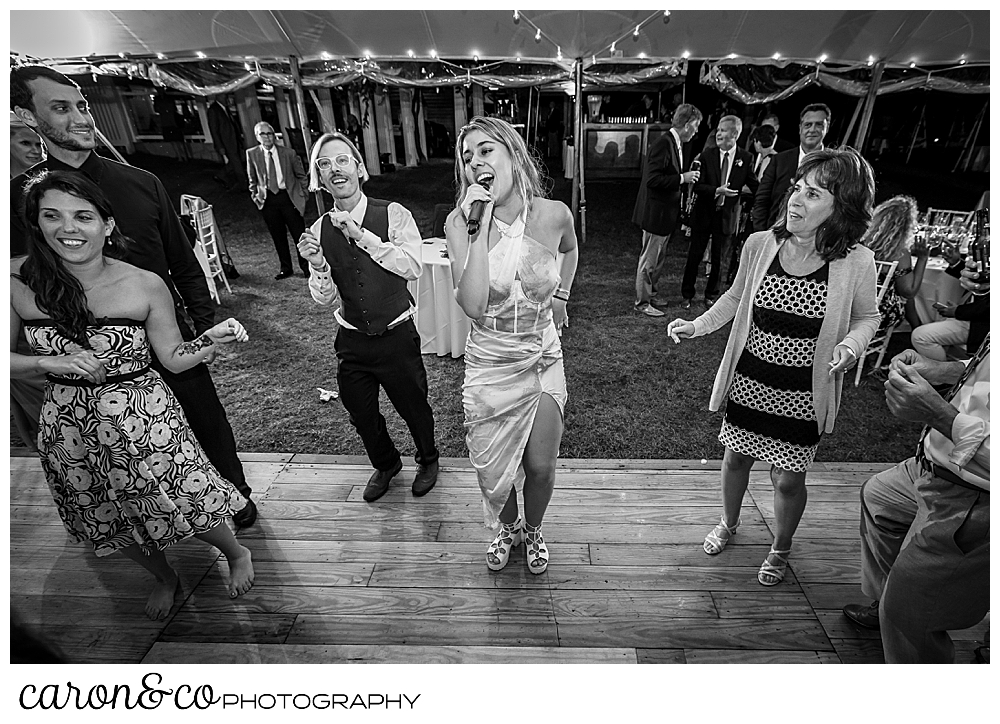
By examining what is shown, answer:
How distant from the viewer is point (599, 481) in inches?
82.9

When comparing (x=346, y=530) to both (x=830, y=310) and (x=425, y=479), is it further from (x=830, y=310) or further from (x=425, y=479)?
(x=830, y=310)

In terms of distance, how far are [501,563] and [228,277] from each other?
11.4 ft

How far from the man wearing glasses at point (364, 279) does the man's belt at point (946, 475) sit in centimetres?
158

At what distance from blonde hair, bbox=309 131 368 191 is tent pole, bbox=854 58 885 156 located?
2288 millimetres

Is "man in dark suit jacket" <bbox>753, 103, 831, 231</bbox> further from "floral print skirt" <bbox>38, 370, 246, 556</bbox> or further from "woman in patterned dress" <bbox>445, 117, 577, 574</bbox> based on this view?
"floral print skirt" <bbox>38, 370, 246, 556</bbox>

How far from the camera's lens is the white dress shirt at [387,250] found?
168 cm

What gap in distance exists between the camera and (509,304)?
1.40 metres

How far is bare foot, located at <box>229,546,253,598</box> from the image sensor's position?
162cm

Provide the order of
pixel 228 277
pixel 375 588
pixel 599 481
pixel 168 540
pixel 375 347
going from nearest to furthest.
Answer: pixel 168 540 < pixel 375 588 < pixel 375 347 < pixel 599 481 < pixel 228 277

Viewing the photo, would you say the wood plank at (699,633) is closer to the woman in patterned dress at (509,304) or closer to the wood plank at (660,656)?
the wood plank at (660,656)

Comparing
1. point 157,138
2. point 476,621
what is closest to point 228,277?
point 157,138

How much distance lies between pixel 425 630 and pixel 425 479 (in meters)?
0.70

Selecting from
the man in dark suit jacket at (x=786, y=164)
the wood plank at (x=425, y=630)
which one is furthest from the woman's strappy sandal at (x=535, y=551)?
the man in dark suit jacket at (x=786, y=164)
